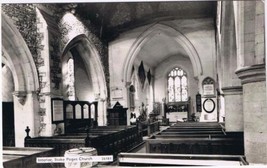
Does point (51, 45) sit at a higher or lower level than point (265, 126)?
higher

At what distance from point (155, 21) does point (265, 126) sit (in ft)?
33.9

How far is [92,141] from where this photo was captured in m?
6.87

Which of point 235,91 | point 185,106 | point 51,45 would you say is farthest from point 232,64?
point 185,106

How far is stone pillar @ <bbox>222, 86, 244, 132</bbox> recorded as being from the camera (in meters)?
6.62

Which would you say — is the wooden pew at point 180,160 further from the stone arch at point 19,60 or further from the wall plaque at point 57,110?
the stone arch at point 19,60

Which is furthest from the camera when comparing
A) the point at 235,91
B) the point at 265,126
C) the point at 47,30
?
the point at 47,30

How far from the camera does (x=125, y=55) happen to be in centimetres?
1346

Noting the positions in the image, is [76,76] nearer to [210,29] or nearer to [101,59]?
[101,59]

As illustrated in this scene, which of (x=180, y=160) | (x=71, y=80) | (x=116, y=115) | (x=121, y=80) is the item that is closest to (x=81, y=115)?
(x=116, y=115)

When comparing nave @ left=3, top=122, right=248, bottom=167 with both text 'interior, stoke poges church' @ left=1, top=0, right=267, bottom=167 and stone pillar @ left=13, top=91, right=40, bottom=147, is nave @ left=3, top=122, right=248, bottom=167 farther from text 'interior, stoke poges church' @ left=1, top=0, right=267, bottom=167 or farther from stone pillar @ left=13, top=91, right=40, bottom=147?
stone pillar @ left=13, top=91, right=40, bottom=147

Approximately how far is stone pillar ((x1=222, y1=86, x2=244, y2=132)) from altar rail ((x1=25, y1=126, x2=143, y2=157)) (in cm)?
311

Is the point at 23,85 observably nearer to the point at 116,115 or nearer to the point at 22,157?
the point at 22,157

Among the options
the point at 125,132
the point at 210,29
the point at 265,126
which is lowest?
the point at 125,132

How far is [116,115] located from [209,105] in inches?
157
